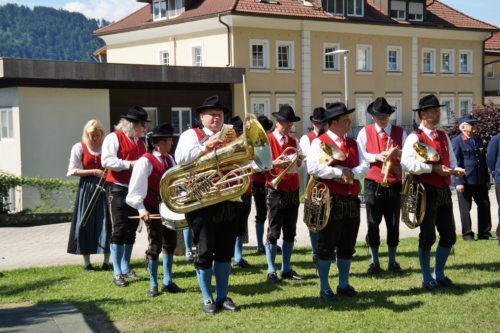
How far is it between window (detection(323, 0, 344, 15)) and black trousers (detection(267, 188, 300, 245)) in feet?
100

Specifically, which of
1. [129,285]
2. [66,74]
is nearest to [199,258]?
[129,285]

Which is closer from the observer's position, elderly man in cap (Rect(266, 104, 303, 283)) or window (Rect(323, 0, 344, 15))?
elderly man in cap (Rect(266, 104, 303, 283))

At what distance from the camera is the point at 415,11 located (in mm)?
42500

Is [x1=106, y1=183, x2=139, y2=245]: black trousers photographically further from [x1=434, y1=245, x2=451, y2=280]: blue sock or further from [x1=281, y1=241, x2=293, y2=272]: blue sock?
[x1=434, y1=245, x2=451, y2=280]: blue sock

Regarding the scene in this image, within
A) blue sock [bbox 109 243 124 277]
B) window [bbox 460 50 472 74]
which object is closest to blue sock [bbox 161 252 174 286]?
blue sock [bbox 109 243 124 277]

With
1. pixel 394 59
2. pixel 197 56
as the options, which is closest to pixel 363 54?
pixel 394 59

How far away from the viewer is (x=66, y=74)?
26125mm

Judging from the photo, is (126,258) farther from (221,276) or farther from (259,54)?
(259,54)

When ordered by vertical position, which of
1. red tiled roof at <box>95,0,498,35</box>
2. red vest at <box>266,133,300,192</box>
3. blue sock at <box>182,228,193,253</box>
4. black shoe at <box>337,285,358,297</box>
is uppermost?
red tiled roof at <box>95,0,498,35</box>

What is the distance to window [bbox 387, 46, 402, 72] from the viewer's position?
135 ft

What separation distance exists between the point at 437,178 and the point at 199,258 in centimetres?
279

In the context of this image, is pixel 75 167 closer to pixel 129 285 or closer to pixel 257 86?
pixel 129 285

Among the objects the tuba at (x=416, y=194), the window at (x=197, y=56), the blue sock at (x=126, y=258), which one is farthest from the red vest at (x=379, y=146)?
the window at (x=197, y=56)

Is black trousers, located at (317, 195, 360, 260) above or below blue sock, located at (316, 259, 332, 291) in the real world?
above
